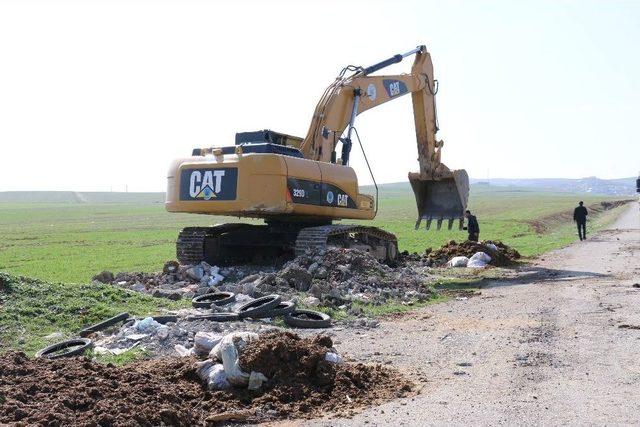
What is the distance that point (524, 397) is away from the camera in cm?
747

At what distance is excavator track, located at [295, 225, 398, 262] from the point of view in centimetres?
1825

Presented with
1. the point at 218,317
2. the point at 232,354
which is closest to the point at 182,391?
the point at 232,354

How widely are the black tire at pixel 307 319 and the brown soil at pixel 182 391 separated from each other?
10.9 ft

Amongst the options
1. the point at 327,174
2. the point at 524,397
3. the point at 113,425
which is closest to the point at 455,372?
the point at 524,397

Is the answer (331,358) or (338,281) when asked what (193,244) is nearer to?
(338,281)

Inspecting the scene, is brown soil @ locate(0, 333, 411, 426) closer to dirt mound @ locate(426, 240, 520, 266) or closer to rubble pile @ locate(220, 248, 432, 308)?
rubble pile @ locate(220, 248, 432, 308)

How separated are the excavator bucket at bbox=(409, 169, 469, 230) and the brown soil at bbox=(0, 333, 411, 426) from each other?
14824 millimetres

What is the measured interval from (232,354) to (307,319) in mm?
4226

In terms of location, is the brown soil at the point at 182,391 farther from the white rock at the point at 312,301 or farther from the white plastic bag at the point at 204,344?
the white rock at the point at 312,301

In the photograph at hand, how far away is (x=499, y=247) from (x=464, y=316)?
11.6m

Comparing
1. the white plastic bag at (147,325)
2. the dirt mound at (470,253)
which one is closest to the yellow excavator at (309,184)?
the dirt mound at (470,253)

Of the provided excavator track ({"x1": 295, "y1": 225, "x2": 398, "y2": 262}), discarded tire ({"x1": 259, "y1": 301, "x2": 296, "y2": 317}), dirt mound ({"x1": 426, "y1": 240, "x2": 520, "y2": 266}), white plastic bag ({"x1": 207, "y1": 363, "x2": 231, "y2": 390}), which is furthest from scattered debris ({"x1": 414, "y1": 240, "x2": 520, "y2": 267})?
white plastic bag ({"x1": 207, "y1": 363, "x2": 231, "y2": 390})

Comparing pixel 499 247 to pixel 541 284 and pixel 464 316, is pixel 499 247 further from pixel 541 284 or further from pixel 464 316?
pixel 464 316

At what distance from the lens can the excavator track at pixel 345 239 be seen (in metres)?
18.2
